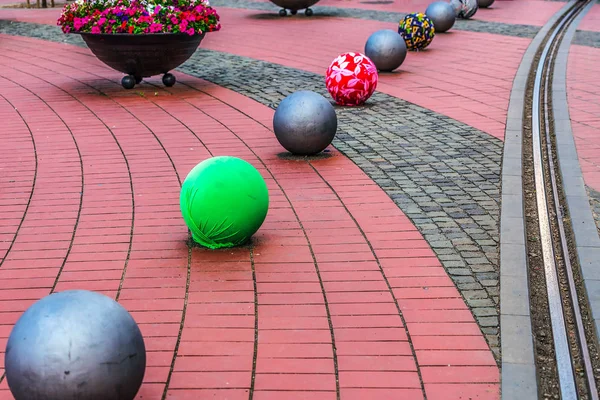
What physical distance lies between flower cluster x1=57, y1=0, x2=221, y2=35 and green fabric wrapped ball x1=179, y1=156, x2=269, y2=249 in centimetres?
545

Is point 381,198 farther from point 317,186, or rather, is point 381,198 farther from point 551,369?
point 551,369

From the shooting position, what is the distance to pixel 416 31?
15.2 metres

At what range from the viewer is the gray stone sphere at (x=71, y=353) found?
3457 mm

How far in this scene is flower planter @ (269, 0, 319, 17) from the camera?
21.2 metres

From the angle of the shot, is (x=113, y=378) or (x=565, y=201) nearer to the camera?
(x=113, y=378)

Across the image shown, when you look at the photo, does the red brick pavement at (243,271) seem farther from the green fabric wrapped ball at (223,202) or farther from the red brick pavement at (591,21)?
the red brick pavement at (591,21)

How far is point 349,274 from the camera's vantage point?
17.9 ft

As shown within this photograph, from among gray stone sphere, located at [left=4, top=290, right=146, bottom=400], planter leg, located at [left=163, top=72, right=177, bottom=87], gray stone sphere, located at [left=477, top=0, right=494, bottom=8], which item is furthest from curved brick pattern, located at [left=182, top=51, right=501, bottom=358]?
gray stone sphere, located at [left=477, top=0, right=494, bottom=8]

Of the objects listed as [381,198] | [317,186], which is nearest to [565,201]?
[381,198]

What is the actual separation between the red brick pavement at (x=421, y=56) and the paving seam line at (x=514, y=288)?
144 cm

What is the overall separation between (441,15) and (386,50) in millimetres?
5553

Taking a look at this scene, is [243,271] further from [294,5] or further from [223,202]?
[294,5]

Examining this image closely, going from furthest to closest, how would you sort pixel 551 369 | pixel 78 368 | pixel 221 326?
pixel 221 326, pixel 551 369, pixel 78 368

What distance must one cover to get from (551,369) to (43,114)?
24.3 ft
